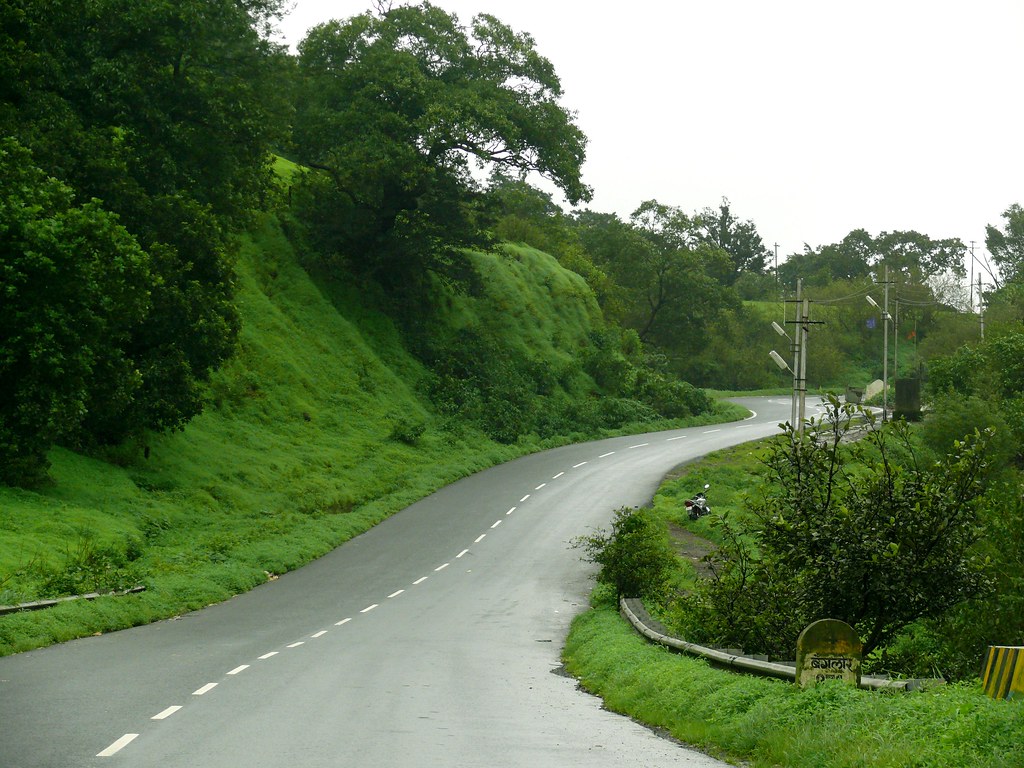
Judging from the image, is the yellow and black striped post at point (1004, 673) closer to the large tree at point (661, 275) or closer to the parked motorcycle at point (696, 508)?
the parked motorcycle at point (696, 508)

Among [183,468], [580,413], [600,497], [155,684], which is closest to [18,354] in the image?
[183,468]

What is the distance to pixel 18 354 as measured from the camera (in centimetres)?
2561

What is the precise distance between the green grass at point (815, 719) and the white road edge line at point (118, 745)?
5615 millimetres

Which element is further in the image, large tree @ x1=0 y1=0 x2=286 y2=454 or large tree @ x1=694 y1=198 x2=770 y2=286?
large tree @ x1=694 y1=198 x2=770 y2=286

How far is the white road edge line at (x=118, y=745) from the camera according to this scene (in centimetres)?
931

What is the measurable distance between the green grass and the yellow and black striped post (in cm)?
13

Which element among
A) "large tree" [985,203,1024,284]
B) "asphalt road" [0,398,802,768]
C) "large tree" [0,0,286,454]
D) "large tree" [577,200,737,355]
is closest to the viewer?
"asphalt road" [0,398,802,768]

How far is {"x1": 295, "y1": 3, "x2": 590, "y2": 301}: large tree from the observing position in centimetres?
5244

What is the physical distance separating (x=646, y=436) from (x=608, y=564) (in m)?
40.5

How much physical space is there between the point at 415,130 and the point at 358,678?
4190 cm

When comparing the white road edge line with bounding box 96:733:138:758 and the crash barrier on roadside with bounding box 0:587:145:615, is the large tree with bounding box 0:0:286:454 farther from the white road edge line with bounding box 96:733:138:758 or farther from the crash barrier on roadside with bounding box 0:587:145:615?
the white road edge line with bounding box 96:733:138:758

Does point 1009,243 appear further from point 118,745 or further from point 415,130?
point 118,745

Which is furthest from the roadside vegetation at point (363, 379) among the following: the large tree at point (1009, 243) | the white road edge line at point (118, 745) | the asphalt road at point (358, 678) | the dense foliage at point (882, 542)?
the large tree at point (1009, 243)

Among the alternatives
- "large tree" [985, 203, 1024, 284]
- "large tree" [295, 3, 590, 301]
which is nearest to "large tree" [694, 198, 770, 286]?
"large tree" [985, 203, 1024, 284]
